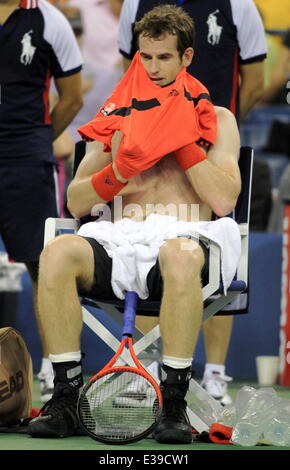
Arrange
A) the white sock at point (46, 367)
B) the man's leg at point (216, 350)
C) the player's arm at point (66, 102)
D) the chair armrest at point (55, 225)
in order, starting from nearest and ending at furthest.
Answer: the chair armrest at point (55, 225) < the man's leg at point (216, 350) < the white sock at point (46, 367) < the player's arm at point (66, 102)

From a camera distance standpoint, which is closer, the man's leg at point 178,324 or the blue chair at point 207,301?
the man's leg at point 178,324

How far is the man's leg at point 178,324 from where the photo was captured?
380 centimetres

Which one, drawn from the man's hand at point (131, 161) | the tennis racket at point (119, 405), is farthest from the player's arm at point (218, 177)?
the tennis racket at point (119, 405)

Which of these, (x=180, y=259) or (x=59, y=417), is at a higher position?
(x=180, y=259)

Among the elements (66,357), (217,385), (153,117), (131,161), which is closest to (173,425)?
(66,357)

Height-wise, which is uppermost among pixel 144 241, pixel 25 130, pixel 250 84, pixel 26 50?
pixel 26 50

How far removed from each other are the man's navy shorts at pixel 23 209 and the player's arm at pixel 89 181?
3.99 feet

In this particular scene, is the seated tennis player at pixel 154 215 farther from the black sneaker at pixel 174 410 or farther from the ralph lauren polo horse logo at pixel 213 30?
the ralph lauren polo horse logo at pixel 213 30

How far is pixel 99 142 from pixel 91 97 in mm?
3495

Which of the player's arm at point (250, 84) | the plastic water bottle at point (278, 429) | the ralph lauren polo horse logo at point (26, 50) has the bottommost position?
the plastic water bottle at point (278, 429)

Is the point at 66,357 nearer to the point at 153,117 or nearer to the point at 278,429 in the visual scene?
the point at 278,429

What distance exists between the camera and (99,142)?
4.43 meters

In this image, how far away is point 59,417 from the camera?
3826 mm

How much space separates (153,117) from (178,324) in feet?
2.73
